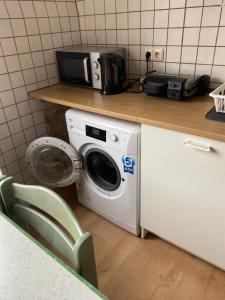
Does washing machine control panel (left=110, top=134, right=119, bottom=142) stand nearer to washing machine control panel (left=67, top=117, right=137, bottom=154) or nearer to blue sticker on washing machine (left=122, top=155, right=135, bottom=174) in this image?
washing machine control panel (left=67, top=117, right=137, bottom=154)

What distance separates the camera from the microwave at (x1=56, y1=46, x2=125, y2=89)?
1584 mm

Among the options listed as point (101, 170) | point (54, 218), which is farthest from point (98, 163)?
point (54, 218)

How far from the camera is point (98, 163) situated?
1.71m

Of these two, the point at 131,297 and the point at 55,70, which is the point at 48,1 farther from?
the point at 131,297

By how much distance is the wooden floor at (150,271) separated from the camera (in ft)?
4.34

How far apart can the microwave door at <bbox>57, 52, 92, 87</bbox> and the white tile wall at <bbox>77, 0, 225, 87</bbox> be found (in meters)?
0.35

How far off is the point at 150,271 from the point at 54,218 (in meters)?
0.94

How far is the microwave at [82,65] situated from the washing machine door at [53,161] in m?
0.48

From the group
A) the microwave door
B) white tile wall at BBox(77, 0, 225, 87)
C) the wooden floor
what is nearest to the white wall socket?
white tile wall at BBox(77, 0, 225, 87)

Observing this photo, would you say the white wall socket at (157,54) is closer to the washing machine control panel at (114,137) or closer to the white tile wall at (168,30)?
the white tile wall at (168,30)

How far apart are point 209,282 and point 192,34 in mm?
1457

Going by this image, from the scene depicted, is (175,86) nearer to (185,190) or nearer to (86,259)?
(185,190)

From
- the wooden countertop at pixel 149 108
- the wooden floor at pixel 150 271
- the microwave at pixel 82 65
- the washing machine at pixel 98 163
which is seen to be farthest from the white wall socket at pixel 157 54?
the wooden floor at pixel 150 271

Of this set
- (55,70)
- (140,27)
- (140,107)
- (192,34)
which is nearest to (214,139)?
(140,107)
